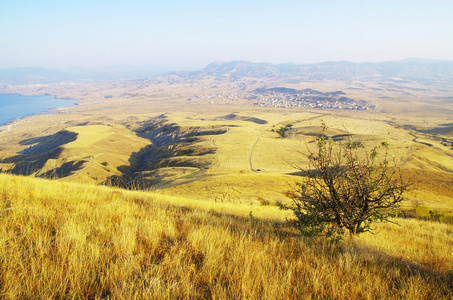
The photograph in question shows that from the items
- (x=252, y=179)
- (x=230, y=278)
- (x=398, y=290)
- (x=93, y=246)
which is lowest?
(x=252, y=179)

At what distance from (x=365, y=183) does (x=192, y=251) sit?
485 centimetres

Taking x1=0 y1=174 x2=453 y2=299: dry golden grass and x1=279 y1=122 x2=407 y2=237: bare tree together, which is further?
x1=279 y1=122 x2=407 y2=237: bare tree

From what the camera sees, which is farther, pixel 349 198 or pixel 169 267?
pixel 349 198

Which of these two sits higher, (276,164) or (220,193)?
(220,193)

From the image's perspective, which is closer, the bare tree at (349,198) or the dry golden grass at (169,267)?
the dry golden grass at (169,267)

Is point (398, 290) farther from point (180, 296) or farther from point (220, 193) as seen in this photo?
point (220, 193)

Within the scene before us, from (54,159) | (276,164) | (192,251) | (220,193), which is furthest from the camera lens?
(54,159)

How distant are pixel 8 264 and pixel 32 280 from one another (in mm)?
444

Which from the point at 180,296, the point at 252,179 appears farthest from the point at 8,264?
the point at 252,179

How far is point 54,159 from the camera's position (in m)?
52.1

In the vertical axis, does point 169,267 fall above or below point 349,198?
above

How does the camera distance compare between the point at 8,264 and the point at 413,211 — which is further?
the point at 413,211

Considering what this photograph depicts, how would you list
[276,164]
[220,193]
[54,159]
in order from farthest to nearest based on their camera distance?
[54,159] → [276,164] → [220,193]

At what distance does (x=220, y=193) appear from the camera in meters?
22.1
